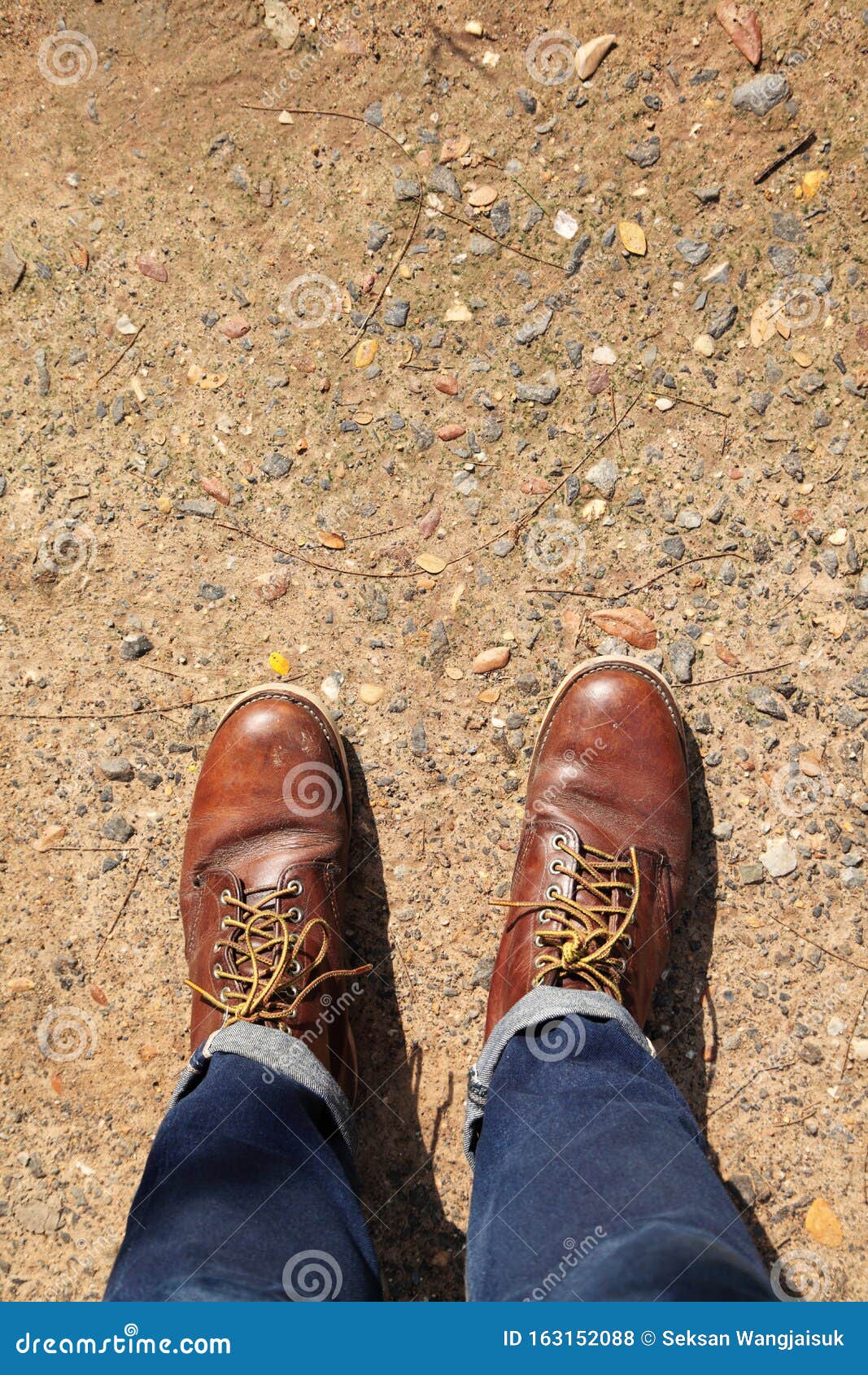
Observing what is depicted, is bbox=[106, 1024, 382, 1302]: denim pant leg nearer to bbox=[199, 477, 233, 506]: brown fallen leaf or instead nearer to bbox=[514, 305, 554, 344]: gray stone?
bbox=[199, 477, 233, 506]: brown fallen leaf

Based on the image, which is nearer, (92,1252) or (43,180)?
(92,1252)

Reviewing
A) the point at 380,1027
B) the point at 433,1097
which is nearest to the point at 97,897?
the point at 380,1027

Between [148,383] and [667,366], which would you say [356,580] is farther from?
[667,366]

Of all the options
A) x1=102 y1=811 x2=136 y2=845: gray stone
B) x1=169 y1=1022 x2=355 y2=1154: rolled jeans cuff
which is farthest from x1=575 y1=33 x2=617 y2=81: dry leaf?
x1=169 y1=1022 x2=355 y2=1154: rolled jeans cuff

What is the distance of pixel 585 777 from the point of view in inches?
95.0

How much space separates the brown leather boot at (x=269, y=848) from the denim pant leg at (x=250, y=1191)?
25 centimetres

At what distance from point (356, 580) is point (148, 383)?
33.7 inches

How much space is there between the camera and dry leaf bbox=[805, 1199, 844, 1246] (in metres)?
2.31

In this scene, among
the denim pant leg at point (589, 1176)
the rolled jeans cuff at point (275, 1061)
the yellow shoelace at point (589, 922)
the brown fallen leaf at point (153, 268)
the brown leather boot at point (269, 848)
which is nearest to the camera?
the denim pant leg at point (589, 1176)

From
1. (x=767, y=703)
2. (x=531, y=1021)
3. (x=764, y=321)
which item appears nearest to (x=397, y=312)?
(x=764, y=321)

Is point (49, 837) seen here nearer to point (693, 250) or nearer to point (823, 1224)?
point (823, 1224)

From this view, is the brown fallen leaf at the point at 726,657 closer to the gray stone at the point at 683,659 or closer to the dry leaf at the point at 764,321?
the gray stone at the point at 683,659

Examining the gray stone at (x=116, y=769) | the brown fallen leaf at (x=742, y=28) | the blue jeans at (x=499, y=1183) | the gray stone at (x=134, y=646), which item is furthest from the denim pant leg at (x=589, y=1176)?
the brown fallen leaf at (x=742, y=28)

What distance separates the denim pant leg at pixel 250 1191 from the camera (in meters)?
1.66
